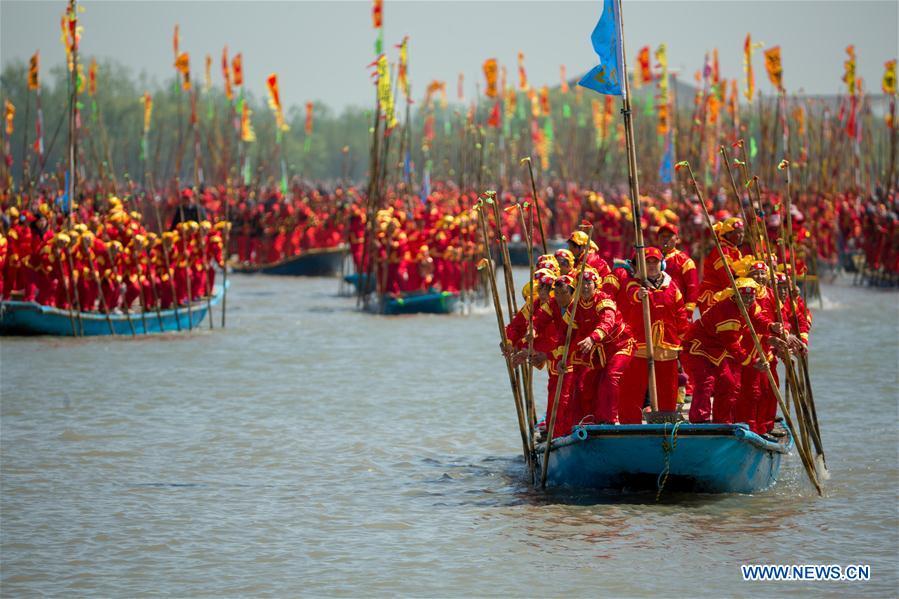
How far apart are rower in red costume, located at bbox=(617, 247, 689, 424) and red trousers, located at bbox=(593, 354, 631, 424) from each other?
0.16 metres

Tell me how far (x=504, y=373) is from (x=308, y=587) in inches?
389

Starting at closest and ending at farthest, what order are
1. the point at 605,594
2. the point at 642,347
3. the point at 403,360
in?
1. the point at 605,594
2. the point at 642,347
3. the point at 403,360

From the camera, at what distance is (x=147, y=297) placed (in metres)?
22.2

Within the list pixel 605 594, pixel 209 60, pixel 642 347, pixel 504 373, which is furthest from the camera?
pixel 209 60

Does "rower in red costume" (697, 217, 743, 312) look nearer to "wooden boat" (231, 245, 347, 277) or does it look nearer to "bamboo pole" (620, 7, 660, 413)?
"bamboo pole" (620, 7, 660, 413)

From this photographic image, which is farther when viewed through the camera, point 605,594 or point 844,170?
point 844,170

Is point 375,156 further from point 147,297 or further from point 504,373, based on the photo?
point 504,373

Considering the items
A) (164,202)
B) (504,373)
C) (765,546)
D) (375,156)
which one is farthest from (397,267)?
(765,546)

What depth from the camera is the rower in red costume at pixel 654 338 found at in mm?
10875

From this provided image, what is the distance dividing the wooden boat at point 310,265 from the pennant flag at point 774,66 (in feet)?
31.5

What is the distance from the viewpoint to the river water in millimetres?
→ 9242

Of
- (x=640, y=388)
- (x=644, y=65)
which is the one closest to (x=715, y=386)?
(x=640, y=388)

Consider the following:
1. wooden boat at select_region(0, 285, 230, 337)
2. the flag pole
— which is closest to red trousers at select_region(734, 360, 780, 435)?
the flag pole

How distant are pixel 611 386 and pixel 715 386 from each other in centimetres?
82
